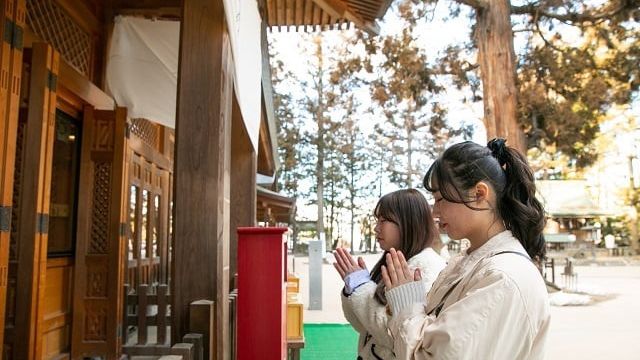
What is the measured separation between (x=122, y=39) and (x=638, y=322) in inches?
394

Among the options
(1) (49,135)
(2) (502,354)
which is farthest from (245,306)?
(1) (49,135)

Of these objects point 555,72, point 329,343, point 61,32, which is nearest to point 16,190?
point 61,32

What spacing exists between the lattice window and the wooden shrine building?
0.05 ft

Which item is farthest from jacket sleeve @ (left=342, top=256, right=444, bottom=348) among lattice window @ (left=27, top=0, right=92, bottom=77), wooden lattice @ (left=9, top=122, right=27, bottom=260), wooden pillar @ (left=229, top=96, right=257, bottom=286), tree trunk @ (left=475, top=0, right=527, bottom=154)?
tree trunk @ (left=475, top=0, right=527, bottom=154)

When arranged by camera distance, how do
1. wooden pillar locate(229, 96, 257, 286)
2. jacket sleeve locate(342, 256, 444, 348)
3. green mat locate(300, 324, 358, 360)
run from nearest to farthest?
1. jacket sleeve locate(342, 256, 444, 348)
2. wooden pillar locate(229, 96, 257, 286)
3. green mat locate(300, 324, 358, 360)

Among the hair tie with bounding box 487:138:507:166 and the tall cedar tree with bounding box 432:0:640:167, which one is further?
the tall cedar tree with bounding box 432:0:640:167

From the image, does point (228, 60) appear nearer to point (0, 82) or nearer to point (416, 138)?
point (0, 82)

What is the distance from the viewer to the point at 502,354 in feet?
3.64

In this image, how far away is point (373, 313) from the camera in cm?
185

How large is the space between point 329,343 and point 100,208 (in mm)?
3940

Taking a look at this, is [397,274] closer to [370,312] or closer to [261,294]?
[370,312]

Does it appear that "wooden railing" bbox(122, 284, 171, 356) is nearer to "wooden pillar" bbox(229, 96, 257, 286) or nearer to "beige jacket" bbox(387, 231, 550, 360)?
"wooden pillar" bbox(229, 96, 257, 286)

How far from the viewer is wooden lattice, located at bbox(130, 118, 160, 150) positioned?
568cm

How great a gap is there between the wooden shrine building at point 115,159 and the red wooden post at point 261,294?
0.39ft
